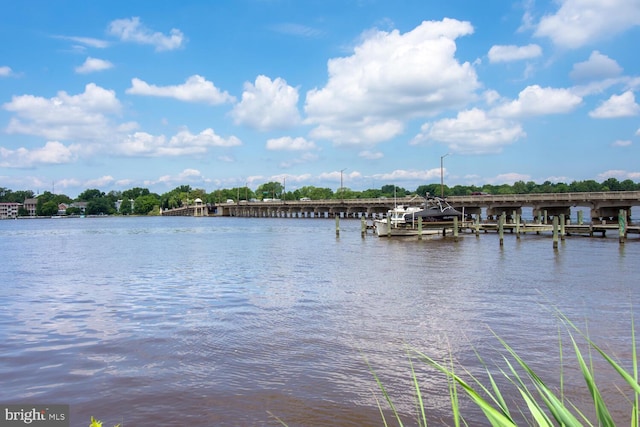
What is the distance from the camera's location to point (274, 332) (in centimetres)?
1455

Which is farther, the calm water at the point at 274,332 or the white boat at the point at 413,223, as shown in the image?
the white boat at the point at 413,223

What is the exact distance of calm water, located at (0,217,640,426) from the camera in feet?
31.3

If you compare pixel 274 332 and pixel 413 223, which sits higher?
pixel 413 223

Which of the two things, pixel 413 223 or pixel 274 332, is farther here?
pixel 413 223

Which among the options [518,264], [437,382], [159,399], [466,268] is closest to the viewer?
[159,399]

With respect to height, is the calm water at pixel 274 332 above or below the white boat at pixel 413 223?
below

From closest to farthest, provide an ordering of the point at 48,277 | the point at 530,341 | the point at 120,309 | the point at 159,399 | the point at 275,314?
the point at 159,399
the point at 530,341
the point at 275,314
the point at 120,309
the point at 48,277

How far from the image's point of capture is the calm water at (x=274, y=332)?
9.55 metres

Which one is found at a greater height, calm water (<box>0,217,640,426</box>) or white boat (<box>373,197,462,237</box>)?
white boat (<box>373,197,462,237</box>)

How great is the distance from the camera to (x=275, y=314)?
17000 mm

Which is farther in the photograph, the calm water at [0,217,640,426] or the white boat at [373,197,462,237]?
the white boat at [373,197,462,237]

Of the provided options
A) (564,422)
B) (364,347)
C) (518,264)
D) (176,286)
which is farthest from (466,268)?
(564,422)

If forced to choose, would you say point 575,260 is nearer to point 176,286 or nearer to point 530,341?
point 530,341

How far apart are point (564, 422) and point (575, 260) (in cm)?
3520
